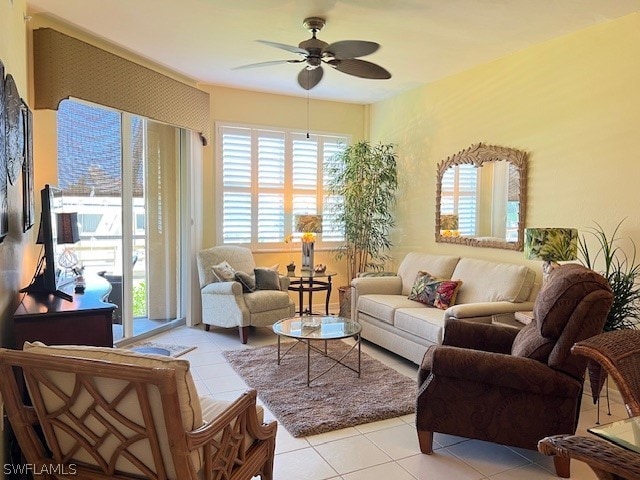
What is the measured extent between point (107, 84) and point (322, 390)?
327 centimetres

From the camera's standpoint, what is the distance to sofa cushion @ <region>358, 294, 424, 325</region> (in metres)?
4.37

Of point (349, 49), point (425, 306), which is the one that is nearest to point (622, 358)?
point (349, 49)

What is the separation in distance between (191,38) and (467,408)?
360 cm

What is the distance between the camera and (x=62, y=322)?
2449 millimetres

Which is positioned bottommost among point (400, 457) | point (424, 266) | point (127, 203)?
point (400, 457)

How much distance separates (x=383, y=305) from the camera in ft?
14.7

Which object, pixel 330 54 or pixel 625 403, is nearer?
pixel 625 403

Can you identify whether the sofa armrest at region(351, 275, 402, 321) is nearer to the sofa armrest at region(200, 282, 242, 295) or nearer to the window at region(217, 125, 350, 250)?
the sofa armrest at region(200, 282, 242, 295)

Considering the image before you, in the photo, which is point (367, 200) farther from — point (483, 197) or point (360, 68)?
point (360, 68)

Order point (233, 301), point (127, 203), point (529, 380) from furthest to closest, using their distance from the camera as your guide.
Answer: point (233, 301), point (127, 203), point (529, 380)

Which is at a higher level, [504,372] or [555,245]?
[555,245]

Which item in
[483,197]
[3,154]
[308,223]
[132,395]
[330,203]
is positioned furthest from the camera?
[330,203]

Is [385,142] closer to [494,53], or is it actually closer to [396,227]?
[396,227]

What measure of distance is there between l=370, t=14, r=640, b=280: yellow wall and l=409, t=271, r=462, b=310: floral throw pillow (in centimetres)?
56
